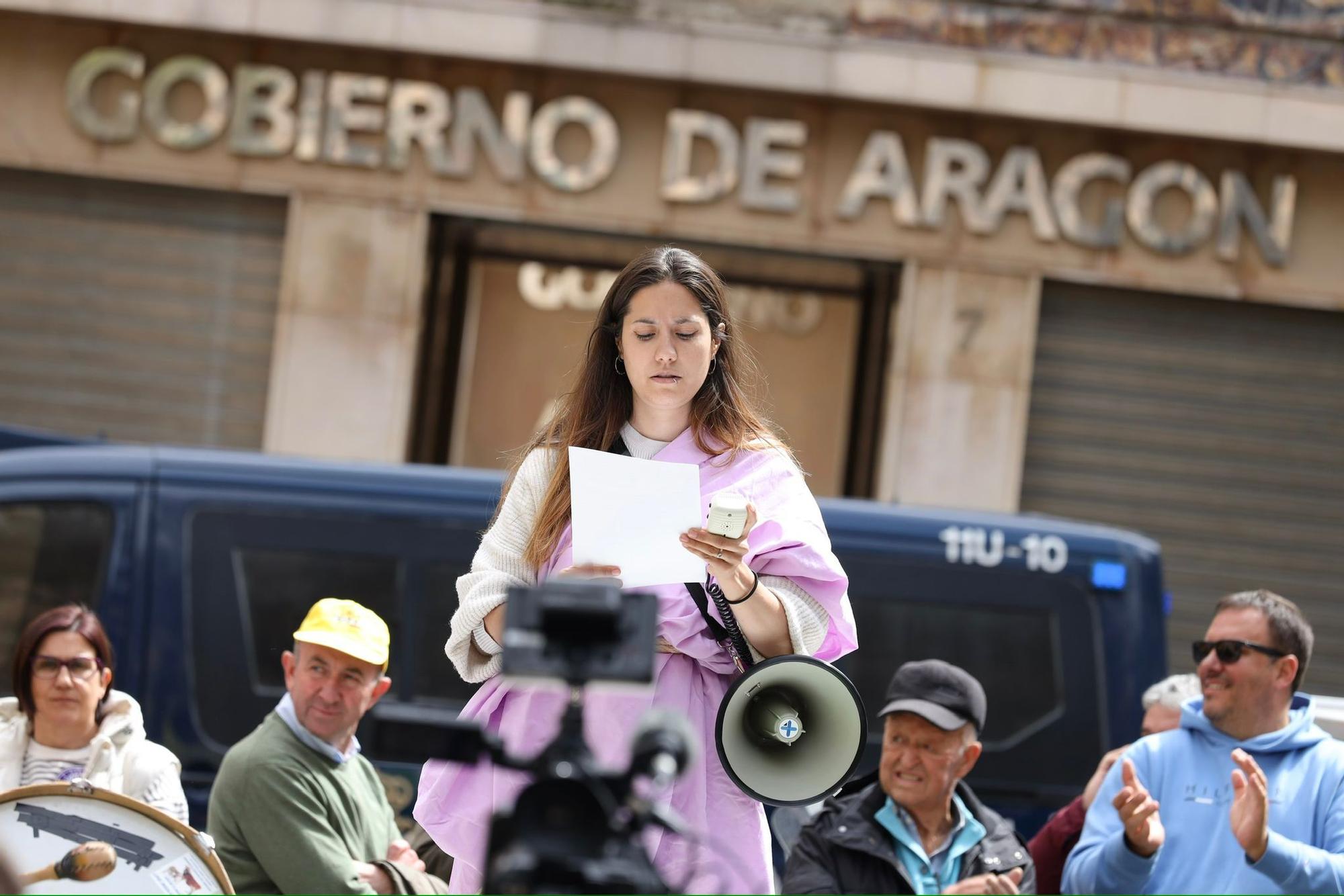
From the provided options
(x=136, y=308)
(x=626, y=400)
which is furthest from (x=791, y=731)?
(x=136, y=308)

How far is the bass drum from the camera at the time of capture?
3.70 metres

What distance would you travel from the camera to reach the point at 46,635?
513 centimetres

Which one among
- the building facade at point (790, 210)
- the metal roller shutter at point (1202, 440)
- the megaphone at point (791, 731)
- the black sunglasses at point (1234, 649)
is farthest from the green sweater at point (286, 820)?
the metal roller shutter at point (1202, 440)

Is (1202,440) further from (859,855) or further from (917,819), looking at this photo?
(859,855)

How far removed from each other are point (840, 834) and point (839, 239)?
7.44 meters

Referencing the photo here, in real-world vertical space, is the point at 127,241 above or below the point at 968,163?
below

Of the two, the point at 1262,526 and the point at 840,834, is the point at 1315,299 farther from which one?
the point at 840,834

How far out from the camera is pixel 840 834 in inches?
196

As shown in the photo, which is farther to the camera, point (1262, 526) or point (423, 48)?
point (1262, 526)

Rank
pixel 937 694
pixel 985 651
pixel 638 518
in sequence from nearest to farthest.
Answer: pixel 638 518, pixel 937 694, pixel 985 651

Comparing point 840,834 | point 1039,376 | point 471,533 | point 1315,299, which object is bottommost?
point 840,834

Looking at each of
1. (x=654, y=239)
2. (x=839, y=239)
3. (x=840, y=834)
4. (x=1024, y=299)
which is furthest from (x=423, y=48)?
(x=840, y=834)

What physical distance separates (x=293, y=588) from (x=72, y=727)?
1865mm

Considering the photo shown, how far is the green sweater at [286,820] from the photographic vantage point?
16.2ft
